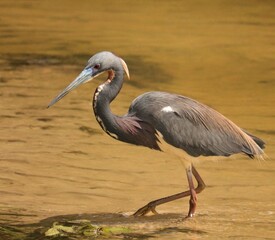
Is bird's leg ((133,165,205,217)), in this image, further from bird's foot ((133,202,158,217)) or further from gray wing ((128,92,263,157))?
gray wing ((128,92,263,157))

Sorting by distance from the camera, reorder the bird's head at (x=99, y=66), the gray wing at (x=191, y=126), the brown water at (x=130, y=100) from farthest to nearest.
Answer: the brown water at (x=130, y=100) < the gray wing at (x=191, y=126) < the bird's head at (x=99, y=66)

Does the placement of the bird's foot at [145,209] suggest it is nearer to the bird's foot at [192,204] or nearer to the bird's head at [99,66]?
the bird's foot at [192,204]

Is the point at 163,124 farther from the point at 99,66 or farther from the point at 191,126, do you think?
the point at 99,66

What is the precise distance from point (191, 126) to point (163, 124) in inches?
10.3

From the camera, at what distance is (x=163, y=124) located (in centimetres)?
785

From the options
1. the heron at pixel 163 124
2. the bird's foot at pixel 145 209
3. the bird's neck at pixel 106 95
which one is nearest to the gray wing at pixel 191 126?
the heron at pixel 163 124

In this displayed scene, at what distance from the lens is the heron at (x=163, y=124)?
7.82 metres

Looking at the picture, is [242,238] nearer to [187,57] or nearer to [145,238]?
[145,238]

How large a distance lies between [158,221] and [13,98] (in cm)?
398

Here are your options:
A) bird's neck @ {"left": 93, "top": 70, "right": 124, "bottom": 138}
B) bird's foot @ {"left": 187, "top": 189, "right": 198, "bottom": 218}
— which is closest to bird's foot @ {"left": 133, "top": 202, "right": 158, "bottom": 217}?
bird's foot @ {"left": 187, "top": 189, "right": 198, "bottom": 218}

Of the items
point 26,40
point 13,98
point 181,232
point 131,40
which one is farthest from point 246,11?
point 181,232

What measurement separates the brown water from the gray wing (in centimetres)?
49

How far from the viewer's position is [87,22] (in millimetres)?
15953

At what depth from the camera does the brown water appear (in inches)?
321
